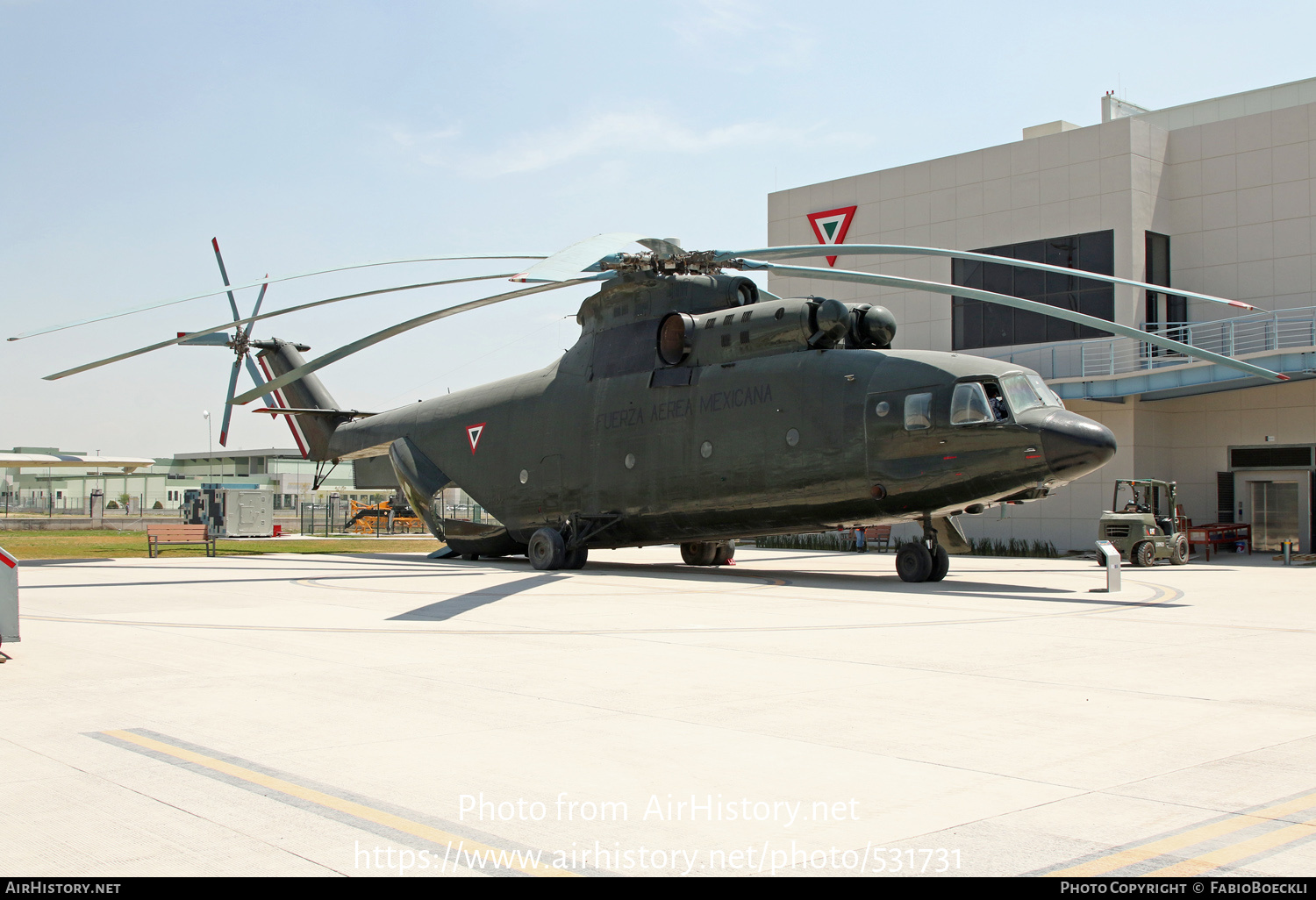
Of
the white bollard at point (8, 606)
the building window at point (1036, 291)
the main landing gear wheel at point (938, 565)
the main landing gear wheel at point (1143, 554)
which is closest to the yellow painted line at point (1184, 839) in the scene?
the white bollard at point (8, 606)

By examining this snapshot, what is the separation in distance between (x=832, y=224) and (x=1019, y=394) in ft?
78.2

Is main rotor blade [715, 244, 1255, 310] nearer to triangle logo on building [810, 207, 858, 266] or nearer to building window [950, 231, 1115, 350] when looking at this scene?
building window [950, 231, 1115, 350]

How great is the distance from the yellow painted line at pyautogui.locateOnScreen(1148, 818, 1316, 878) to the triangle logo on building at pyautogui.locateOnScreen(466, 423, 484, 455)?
21587 mm

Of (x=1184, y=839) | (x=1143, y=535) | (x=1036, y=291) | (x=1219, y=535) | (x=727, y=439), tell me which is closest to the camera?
(x=1184, y=839)

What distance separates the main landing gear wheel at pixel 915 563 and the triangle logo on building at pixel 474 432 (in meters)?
10.4

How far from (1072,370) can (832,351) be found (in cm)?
1745

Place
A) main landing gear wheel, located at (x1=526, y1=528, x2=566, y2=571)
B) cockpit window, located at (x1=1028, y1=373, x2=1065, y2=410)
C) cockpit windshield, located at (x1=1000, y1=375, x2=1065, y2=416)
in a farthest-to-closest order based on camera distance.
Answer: main landing gear wheel, located at (x1=526, y1=528, x2=566, y2=571) < cockpit window, located at (x1=1028, y1=373, x2=1065, y2=410) < cockpit windshield, located at (x1=1000, y1=375, x2=1065, y2=416)

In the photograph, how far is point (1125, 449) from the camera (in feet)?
106

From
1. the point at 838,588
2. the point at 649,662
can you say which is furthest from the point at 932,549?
the point at 649,662

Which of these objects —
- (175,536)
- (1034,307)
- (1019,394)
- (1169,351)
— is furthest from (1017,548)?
(175,536)

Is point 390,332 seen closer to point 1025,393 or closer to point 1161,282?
point 1025,393

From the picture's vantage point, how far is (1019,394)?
1766 cm

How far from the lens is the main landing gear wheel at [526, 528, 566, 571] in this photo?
73.9 ft

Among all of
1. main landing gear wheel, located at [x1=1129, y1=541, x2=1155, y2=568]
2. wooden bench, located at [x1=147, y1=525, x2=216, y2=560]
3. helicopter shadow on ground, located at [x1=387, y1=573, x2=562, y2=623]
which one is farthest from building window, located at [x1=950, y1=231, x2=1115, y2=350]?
wooden bench, located at [x1=147, y1=525, x2=216, y2=560]
